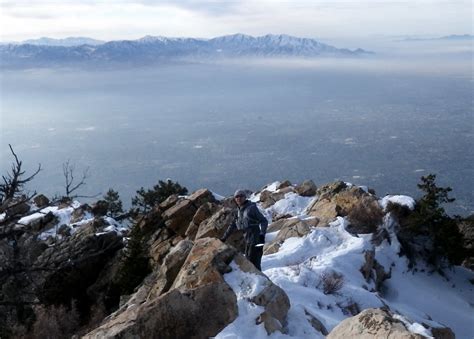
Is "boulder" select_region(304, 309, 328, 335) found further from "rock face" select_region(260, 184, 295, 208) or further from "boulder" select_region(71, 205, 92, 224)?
"boulder" select_region(71, 205, 92, 224)

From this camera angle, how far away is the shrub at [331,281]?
10648 millimetres

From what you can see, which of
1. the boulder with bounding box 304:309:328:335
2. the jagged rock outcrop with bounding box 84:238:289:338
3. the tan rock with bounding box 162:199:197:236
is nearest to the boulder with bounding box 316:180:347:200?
the tan rock with bounding box 162:199:197:236

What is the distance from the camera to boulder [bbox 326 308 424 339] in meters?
4.99

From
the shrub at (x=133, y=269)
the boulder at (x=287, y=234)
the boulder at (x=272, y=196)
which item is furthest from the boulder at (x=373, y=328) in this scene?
the boulder at (x=272, y=196)

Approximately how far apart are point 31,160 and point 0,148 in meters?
33.3

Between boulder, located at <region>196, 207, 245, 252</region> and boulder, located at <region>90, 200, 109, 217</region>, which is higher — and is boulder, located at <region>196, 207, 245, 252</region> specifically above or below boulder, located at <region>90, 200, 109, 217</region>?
above

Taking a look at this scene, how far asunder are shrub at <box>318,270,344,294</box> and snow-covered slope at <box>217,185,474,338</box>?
0.25 feet

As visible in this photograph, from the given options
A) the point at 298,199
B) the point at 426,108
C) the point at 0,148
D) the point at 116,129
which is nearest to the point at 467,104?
the point at 426,108

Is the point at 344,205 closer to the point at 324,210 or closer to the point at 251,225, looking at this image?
the point at 324,210

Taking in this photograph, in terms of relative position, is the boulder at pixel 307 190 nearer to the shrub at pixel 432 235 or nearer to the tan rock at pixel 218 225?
the shrub at pixel 432 235

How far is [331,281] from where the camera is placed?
35.7 feet

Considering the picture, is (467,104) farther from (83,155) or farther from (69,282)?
(69,282)

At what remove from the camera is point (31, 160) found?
12044 cm

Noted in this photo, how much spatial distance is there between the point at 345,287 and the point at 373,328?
19.6ft
